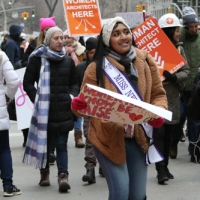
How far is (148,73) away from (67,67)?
2.56m

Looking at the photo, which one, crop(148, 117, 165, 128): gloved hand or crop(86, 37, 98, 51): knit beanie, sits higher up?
crop(86, 37, 98, 51): knit beanie

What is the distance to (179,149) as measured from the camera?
1031 centimetres

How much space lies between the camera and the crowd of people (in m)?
5.05

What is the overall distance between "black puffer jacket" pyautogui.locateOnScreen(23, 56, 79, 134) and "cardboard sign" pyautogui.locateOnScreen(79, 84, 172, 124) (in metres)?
2.69

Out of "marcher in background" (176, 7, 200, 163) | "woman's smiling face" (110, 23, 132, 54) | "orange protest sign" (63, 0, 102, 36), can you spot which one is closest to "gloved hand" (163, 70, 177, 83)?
"marcher in background" (176, 7, 200, 163)

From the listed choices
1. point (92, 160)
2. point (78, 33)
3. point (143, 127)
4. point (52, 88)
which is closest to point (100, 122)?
point (143, 127)

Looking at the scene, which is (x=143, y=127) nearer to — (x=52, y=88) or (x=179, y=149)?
(x=52, y=88)

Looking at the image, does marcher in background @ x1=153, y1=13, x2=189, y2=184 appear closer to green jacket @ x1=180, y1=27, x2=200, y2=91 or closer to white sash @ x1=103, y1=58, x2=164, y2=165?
green jacket @ x1=180, y1=27, x2=200, y2=91

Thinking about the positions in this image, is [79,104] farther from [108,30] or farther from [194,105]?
[194,105]

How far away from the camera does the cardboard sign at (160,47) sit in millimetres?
7859

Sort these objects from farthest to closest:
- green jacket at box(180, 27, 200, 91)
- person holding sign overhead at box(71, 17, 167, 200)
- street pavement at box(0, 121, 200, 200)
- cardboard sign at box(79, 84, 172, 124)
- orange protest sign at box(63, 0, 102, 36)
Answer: orange protest sign at box(63, 0, 102, 36) < green jacket at box(180, 27, 200, 91) < street pavement at box(0, 121, 200, 200) < person holding sign overhead at box(71, 17, 167, 200) < cardboard sign at box(79, 84, 172, 124)

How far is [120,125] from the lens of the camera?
4.97 m

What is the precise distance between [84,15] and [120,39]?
684 cm

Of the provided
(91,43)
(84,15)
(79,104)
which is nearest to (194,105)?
(91,43)
